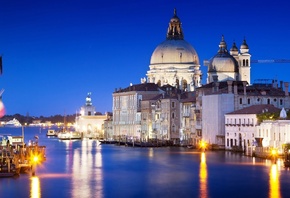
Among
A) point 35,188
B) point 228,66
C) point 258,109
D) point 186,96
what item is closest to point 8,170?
point 35,188

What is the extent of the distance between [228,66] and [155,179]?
35.1 metres

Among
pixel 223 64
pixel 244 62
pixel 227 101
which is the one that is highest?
pixel 244 62

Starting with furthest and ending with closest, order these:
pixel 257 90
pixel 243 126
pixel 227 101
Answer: pixel 257 90, pixel 227 101, pixel 243 126

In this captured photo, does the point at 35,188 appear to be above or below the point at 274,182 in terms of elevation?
below

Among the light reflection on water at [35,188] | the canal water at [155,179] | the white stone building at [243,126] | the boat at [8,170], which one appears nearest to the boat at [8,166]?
the boat at [8,170]

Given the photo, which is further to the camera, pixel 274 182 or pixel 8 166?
pixel 8 166

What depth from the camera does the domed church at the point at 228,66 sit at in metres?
65.6

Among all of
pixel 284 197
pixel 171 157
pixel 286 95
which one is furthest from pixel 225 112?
pixel 284 197

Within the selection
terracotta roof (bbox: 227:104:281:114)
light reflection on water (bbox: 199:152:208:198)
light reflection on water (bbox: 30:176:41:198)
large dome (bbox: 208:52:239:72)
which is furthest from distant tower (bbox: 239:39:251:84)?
light reflection on water (bbox: 30:176:41:198)

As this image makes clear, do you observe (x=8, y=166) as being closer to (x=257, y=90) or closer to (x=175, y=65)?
(x=257, y=90)

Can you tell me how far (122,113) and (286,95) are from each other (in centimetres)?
2647

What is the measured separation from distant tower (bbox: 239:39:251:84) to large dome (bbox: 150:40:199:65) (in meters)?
9.75

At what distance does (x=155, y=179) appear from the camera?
31.4 meters

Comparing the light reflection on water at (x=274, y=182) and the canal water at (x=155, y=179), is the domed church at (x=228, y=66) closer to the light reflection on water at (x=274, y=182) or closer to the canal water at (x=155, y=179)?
the canal water at (x=155, y=179)
